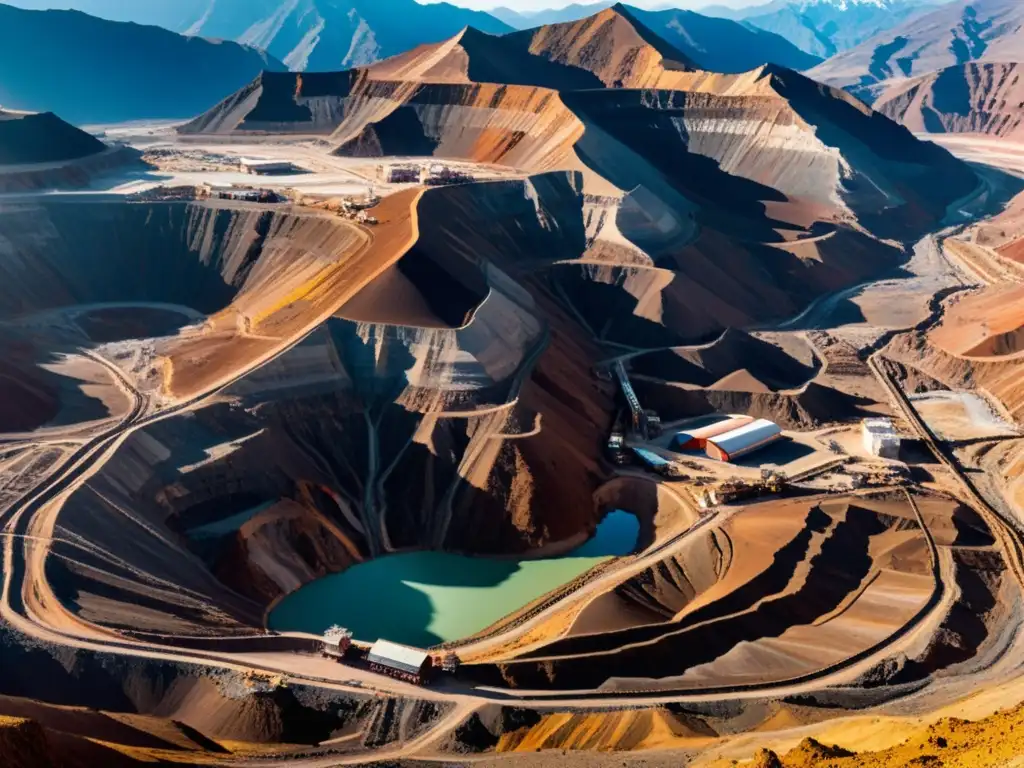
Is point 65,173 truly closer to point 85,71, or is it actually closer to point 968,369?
point 968,369

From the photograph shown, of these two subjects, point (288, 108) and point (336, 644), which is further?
point (288, 108)

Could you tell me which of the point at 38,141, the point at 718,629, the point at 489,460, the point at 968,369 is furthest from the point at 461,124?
the point at 718,629

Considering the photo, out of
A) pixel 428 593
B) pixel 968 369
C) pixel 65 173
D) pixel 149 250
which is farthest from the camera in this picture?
pixel 65 173

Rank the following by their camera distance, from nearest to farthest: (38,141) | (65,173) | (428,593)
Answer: (428,593) < (65,173) < (38,141)

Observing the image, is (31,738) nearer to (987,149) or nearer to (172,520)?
(172,520)

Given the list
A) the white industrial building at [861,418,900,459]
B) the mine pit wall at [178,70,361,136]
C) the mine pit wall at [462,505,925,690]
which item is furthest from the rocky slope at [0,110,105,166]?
the white industrial building at [861,418,900,459]

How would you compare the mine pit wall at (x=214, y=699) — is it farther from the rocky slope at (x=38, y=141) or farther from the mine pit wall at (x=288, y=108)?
the mine pit wall at (x=288, y=108)
